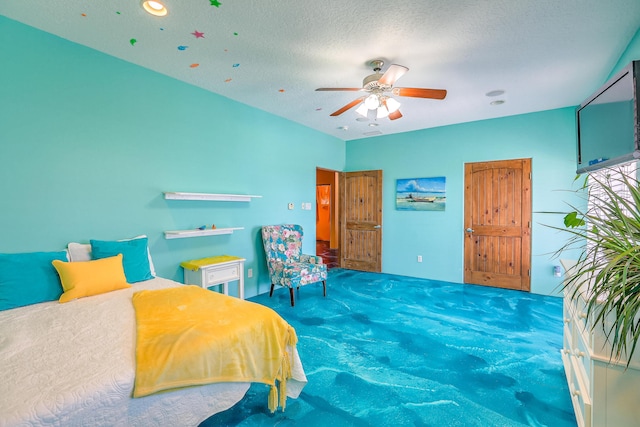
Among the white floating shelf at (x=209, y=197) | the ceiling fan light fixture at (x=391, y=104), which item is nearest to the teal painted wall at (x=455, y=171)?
the ceiling fan light fixture at (x=391, y=104)

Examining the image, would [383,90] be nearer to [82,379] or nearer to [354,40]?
[354,40]

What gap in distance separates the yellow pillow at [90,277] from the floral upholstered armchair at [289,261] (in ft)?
5.85

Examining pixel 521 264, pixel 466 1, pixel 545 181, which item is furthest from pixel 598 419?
pixel 545 181

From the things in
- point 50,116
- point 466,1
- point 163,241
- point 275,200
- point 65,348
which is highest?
point 466,1

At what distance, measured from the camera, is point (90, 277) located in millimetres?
2182

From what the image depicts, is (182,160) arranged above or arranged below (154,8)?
below

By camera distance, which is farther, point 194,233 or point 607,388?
point 194,233

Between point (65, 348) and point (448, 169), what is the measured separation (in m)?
5.10

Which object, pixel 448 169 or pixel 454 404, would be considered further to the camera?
pixel 448 169

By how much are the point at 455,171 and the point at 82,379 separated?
5.10 m

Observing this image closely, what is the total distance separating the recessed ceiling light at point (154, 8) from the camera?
2.00 m

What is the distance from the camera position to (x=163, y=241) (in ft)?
10.2

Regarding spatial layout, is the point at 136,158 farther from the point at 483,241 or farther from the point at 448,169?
the point at 483,241

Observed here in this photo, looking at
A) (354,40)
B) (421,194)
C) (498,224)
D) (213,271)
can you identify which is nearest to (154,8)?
(354,40)
